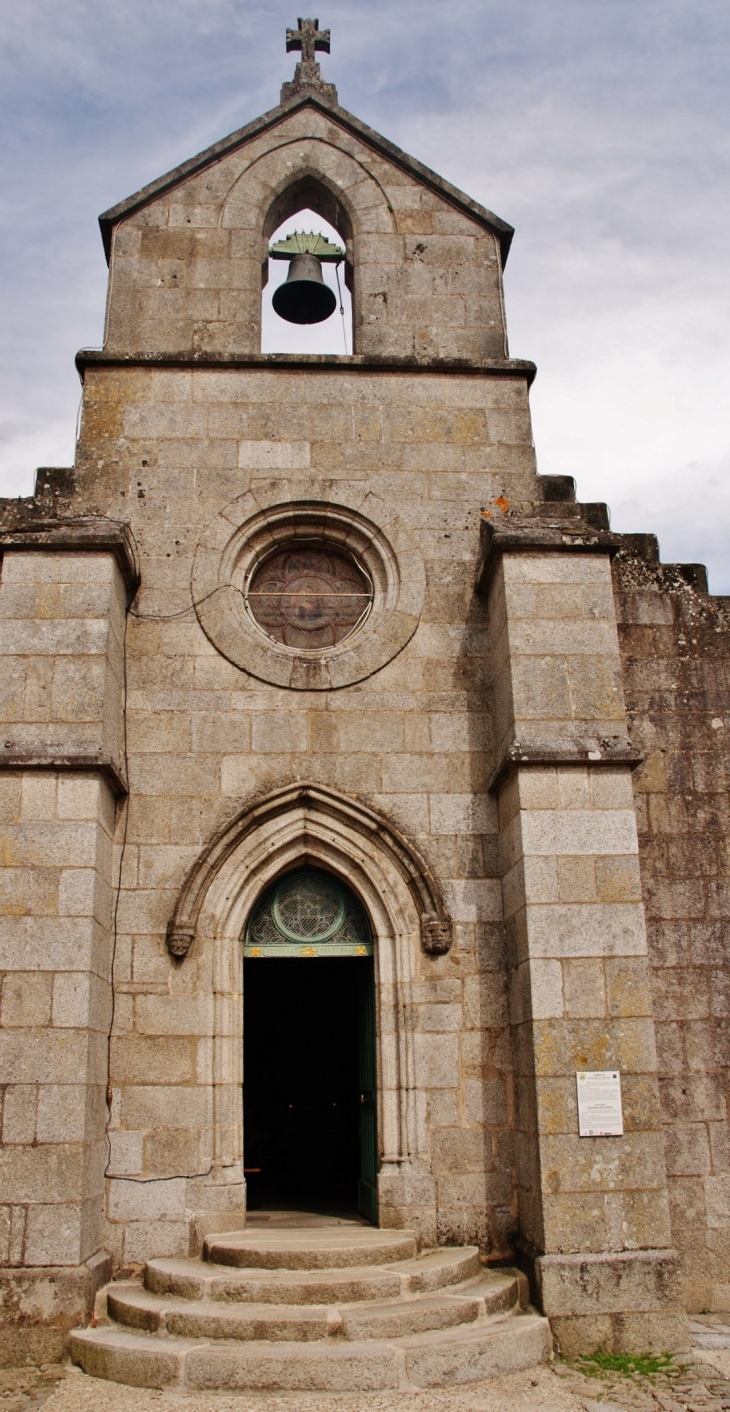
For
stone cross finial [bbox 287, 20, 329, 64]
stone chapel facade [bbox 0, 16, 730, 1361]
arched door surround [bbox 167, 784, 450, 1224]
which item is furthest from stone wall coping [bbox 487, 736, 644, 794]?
stone cross finial [bbox 287, 20, 329, 64]

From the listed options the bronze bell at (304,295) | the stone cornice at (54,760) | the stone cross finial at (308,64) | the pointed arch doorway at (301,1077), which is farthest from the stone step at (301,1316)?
the stone cross finial at (308,64)

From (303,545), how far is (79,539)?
1.72 m

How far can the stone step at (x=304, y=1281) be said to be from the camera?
19.9 ft

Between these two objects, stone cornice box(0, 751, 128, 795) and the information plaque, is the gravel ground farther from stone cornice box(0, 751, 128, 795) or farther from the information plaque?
stone cornice box(0, 751, 128, 795)

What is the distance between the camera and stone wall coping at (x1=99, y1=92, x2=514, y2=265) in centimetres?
907

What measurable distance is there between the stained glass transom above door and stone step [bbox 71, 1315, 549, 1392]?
2386 millimetres

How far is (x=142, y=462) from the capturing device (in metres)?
8.29

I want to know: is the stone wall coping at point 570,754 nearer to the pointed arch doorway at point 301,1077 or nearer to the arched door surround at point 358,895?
the arched door surround at point 358,895

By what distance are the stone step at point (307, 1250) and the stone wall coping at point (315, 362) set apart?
5.86 metres

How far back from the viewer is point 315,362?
8578mm

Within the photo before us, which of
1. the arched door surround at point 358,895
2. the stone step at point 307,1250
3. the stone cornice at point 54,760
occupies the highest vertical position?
the stone cornice at point 54,760

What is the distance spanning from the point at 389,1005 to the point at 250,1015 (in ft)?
14.9

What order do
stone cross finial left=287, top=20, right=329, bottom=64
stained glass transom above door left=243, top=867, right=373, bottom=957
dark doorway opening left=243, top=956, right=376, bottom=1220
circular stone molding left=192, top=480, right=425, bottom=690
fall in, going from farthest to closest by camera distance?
dark doorway opening left=243, top=956, right=376, bottom=1220 → stone cross finial left=287, top=20, right=329, bottom=64 → circular stone molding left=192, top=480, right=425, bottom=690 → stained glass transom above door left=243, top=867, right=373, bottom=957

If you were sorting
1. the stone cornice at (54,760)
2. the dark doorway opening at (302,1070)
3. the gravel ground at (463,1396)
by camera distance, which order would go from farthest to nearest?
the dark doorway opening at (302,1070) → the stone cornice at (54,760) → the gravel ground at (463,1396)
